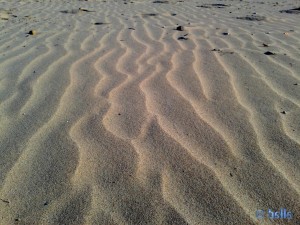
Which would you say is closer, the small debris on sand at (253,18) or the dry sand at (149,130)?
the dry sand at (149,130)

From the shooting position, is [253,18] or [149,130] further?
[253,18]

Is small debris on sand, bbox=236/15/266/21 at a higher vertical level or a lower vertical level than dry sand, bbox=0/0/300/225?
lower

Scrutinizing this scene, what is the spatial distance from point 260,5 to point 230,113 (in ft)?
18.1

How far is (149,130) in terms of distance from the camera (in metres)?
1.88

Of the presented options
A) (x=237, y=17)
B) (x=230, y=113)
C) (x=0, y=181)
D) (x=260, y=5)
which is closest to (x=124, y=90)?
(x=230, y=113)

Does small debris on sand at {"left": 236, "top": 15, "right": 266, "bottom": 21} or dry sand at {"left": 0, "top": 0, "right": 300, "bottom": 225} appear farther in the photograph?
small debris on sand at {"left": 236, "top": 15, "right": 266, "bottom": 21}

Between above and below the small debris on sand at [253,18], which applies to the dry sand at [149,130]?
above

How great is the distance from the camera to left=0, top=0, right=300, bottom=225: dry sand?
1357 mm

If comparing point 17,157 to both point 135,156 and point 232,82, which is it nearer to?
point 135,156

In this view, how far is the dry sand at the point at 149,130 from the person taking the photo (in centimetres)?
136

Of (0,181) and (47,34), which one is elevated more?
(0,181)

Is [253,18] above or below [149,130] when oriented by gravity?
below

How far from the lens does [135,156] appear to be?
5.43 feet

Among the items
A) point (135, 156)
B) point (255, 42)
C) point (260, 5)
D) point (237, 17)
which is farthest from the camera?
point (260, 5)
